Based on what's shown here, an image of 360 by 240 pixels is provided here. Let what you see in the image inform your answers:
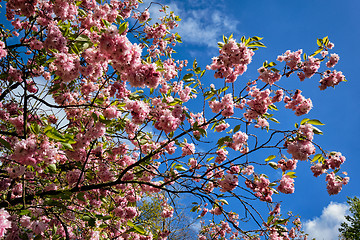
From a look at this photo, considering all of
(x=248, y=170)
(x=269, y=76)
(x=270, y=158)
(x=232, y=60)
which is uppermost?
(x=269, y=76)

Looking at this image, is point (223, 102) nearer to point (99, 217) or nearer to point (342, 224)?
point (99, 217)

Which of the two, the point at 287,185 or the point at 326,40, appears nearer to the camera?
the point at 326,40

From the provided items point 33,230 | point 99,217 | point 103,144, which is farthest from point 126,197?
point 33,230

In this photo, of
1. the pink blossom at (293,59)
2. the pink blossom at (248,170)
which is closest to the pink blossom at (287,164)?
the pink blossom at (248,170)

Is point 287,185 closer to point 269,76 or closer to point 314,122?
point 314,122

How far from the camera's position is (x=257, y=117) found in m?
3.90

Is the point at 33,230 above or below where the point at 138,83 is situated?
below

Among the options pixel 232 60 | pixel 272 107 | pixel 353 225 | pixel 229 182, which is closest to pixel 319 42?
pixel 272 107

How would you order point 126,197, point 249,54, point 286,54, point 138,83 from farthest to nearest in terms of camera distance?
point 126,197 < point 286,54 < point 249,54 < point 138,83

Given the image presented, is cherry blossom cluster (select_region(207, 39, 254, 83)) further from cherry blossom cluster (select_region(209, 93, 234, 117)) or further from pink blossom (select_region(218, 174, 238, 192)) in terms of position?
pink blossom (select_region(218, 174, 238, 192))

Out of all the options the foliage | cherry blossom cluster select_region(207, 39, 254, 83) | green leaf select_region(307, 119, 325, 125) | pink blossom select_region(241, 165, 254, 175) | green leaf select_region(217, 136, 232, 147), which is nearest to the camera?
green leaf select_region(307, 119, 325, 125)

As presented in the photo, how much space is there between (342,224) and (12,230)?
2956 cm

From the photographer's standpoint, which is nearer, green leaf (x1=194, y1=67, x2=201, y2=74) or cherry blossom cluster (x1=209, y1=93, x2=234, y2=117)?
cherry blossom cluster (x1=209, y1=93, x2=234, y2=117)

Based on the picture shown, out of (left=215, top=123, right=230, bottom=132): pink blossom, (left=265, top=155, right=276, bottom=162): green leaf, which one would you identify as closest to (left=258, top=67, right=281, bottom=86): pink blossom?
(left=215, top=123, right=230, bottom=132): pink blossom
